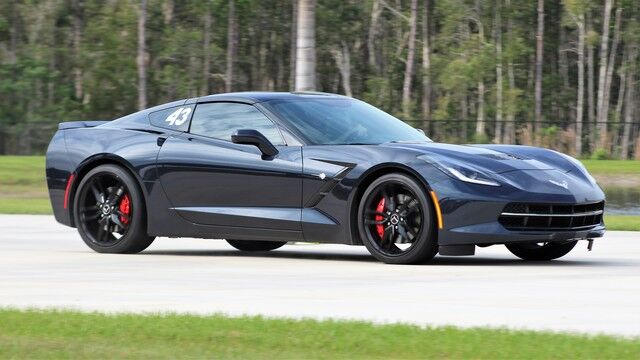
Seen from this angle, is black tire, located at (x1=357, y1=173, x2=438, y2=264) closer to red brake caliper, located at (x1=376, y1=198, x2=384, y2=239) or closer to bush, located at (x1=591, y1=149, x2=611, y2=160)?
red brake caliper, located at (x1=376, y1=198, x2=384, y2=239)

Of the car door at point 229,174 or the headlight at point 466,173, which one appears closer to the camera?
the headlight at point 466,173

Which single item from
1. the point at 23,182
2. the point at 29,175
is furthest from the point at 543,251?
the point at 29,175

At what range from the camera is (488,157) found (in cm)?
1224

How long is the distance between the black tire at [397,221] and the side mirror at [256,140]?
966 mm

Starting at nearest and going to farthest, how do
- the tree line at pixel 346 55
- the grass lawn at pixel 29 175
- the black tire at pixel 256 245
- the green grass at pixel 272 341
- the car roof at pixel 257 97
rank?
the green grass at pixel 272 341 → the car roof at pixel 257 97 → the black tire at pixel 256 245 → the grass lawn at pixel 29 175 → the tree line at pixel 346 55

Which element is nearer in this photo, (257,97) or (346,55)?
(257,97)

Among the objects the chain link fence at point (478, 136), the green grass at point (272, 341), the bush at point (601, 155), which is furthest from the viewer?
the chain link fence at point (478, 136)

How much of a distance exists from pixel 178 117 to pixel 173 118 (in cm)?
6

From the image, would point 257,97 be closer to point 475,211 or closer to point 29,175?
point 475,211

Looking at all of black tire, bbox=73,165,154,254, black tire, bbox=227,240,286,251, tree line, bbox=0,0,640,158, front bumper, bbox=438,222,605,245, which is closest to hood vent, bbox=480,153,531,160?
front bumper, bbox=438,222,605,245

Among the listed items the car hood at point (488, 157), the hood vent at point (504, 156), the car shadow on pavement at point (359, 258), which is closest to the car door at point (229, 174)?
the car shadow on pavement at point (359, 258)

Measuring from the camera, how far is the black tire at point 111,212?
13523 millimetres

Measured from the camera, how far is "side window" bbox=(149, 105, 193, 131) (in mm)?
13648

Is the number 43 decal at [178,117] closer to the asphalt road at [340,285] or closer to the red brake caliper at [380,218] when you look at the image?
the asphalt road at [340,285]
